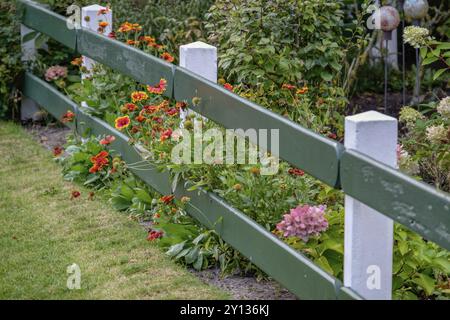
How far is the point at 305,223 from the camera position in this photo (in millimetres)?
3967

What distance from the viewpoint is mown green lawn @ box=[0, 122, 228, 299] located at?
4.43 metres

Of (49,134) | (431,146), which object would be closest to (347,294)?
(431,146)

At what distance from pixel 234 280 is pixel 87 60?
2.89m

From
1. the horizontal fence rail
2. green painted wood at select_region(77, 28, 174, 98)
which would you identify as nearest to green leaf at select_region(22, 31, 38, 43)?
green painted wood at select_region(77, 28, 174, 98)

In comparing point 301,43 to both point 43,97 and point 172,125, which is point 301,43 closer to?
point 172,125

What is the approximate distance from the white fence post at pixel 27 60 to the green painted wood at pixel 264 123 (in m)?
3.22

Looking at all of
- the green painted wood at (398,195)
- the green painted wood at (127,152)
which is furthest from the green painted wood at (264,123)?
the green painted wood at (127,152)

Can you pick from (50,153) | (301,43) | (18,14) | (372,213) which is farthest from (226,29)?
(372,213)

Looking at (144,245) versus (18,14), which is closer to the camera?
(144,245)

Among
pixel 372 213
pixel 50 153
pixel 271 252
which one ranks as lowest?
pixel 50 153

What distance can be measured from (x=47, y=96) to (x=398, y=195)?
4784 millimetres

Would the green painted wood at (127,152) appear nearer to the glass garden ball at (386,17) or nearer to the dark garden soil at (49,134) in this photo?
the dark garden soil at (49,134)

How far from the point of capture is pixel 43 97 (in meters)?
7.64

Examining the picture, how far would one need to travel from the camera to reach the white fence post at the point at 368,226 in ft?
11.5
